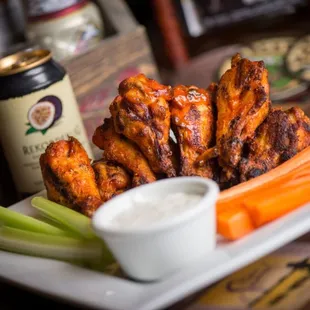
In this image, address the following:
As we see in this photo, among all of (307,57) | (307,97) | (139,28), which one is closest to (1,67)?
(139,28)

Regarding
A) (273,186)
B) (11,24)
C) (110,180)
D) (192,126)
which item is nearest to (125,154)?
(110,180)

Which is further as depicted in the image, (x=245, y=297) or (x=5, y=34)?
(x=5, y=34)

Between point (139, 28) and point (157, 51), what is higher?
point (139, 28)

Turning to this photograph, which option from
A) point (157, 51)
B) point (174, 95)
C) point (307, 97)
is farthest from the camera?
point (157, 51)

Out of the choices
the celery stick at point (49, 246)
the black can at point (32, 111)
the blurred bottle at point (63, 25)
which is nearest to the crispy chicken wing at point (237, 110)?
the celery stick at point (49, 246)

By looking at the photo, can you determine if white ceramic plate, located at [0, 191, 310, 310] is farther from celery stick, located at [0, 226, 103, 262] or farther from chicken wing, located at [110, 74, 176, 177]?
chicken wing, located at [110, 74, 176, 177]

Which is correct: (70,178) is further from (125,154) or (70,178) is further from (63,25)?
(63,25)

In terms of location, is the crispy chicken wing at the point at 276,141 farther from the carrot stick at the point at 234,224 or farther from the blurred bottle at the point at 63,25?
the blurred bottle at the point at 63,25

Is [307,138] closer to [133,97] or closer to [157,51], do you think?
[133,97]
